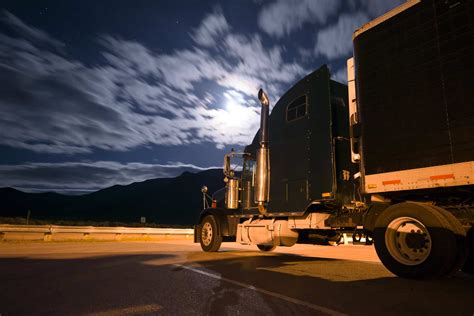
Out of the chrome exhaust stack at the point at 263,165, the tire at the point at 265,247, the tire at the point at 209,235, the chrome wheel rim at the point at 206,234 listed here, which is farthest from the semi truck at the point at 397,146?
the tire at the point at 265,247

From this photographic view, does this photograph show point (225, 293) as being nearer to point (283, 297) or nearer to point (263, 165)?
point (283, 297)

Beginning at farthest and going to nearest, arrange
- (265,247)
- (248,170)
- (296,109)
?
(265,247), (248,170), (296,109)

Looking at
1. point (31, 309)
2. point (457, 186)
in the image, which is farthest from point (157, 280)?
point (457, 186)

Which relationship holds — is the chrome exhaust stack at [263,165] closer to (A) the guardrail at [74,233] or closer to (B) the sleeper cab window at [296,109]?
(B) the sleeper cab window at [296,109]

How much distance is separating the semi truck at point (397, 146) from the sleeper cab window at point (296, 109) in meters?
0.03

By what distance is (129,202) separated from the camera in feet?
498

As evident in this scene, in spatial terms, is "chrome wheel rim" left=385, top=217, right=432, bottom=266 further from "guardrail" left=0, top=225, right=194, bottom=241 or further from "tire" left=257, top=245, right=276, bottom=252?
"guardrail" left=0, top=225, right=194, bottom=241

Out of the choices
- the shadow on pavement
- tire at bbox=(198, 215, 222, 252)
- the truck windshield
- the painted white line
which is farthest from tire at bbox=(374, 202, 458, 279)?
tire at bbox=(198, 215, 222, 252)

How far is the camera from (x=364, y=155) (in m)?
5.79

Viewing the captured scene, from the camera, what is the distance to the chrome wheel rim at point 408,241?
4746mm

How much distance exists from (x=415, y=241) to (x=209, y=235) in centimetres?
667

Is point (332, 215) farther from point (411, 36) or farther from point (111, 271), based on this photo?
point (111, 271)

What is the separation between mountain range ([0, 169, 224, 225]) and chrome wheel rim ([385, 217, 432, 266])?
128399 mm

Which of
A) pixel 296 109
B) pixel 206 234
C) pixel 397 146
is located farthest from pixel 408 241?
pixel 206 234
